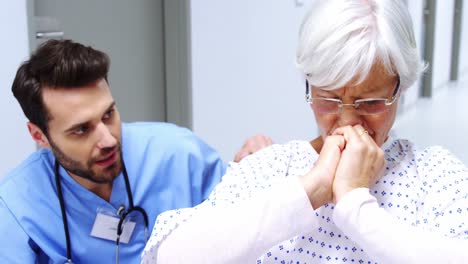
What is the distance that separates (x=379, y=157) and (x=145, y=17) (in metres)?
1.98

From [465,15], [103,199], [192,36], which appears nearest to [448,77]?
[465,15]

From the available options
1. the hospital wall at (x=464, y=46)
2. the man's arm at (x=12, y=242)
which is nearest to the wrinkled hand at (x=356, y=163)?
the man's arm at (x=12, y=242)

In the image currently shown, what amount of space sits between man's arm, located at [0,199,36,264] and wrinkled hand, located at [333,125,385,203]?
2.61 ft

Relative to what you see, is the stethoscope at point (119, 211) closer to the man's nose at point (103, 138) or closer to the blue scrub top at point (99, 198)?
the blue scrub top at point (99, 198)

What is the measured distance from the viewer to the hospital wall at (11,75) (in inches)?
75.7

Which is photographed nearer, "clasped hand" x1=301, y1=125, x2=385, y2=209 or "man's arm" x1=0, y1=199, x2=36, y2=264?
"clasped hand" x1=301, y1=125, x2=385, y2=209

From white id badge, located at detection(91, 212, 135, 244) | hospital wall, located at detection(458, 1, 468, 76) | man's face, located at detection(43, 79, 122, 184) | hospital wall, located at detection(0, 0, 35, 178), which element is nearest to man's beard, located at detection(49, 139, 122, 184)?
man's face, located at detection(43, 79, 122, 184)

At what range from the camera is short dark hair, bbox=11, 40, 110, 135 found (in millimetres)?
1442

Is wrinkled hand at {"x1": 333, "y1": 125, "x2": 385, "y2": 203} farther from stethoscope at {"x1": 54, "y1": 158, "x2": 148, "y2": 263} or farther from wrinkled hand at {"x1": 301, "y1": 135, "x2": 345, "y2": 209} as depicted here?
stethoscope at {"x1": 54, "y1": 158, "x2": 148, "y2": 263}

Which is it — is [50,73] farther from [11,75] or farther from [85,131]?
[11,75]

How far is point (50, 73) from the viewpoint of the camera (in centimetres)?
144

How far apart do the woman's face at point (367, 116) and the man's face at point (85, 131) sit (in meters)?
0.59

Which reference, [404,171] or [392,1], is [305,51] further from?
[404,171]

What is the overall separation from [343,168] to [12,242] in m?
0.84
